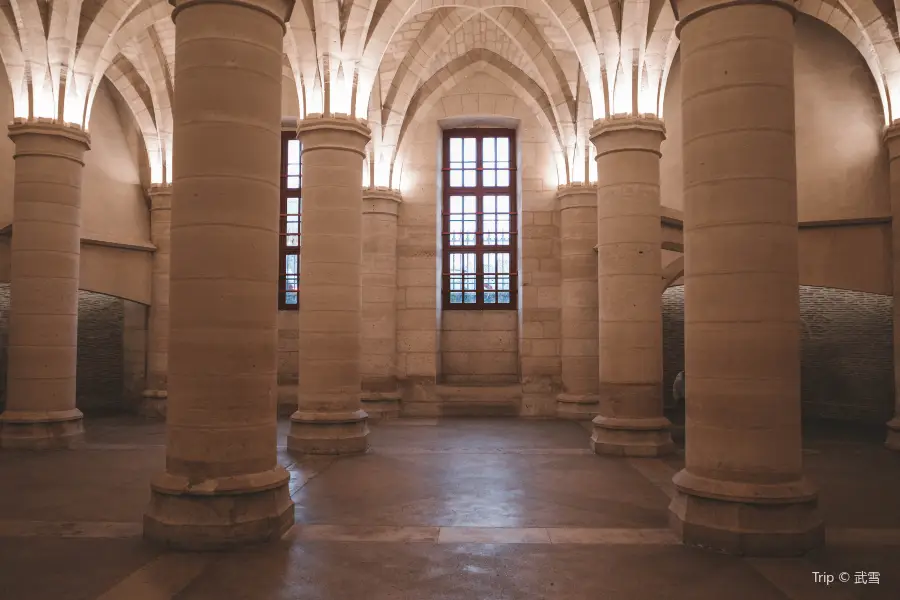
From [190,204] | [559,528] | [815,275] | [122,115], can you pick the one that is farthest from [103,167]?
[815,275]

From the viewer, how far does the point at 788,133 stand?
6297 millimetres

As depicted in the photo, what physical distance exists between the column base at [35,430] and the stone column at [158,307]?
16.2ft

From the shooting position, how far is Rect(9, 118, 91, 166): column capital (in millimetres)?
11922

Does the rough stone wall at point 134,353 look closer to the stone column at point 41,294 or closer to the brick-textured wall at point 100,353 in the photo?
the brick-textured wall at point 100,353

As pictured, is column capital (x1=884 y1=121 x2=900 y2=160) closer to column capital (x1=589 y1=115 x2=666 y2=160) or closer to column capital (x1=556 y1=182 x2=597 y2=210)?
column capital (x1=589 y1=115 x2=666 y2=160)

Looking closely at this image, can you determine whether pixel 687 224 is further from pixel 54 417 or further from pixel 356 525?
pixel 54 417

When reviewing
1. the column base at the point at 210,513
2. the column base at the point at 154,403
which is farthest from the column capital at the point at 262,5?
the column base at the point at 154,403

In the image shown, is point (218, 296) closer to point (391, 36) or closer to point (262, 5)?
point (262, 5)

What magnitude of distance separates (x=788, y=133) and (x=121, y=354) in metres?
16.8

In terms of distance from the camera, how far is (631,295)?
440 inches

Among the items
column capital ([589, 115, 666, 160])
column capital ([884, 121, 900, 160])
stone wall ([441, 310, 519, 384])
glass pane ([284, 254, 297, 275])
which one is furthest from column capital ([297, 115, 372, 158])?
column capital ([884, 121, 900, 160])

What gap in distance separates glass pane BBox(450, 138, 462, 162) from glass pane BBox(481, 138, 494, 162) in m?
0.61

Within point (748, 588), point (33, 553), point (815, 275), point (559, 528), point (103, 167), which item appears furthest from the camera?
point (103, 167)

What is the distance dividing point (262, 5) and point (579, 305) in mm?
11550
